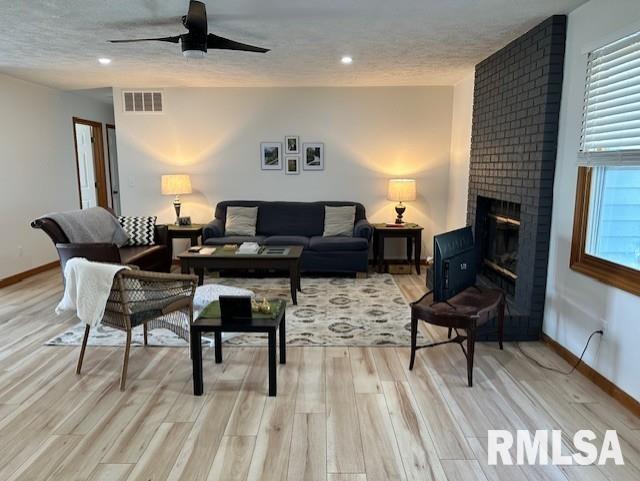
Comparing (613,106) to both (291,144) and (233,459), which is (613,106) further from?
(291,144)

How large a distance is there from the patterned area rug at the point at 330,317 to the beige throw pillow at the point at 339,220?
64 cm

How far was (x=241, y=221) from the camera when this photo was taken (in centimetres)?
556

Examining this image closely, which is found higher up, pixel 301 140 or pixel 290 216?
pixel 301 140

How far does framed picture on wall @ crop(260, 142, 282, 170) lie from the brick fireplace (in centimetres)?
270

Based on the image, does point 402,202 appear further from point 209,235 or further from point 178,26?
point 178,26

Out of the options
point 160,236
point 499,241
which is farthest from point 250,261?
point 499,241

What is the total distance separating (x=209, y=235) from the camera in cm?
526

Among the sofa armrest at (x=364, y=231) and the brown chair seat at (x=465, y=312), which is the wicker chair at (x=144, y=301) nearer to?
the brown chair seat at (x=465, y=312)

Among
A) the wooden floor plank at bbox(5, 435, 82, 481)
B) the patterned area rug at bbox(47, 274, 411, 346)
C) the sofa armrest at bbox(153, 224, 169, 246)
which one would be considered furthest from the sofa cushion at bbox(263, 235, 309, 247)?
the wooden floor plank at bbox(5, 435, 82, 481)

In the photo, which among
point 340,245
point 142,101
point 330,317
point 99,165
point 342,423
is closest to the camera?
point 342,423

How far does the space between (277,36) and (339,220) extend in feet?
8.41

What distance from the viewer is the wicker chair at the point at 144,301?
8.38 ft

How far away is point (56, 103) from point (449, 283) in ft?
19.1

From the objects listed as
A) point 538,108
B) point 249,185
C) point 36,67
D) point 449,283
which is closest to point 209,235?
point 249,185
